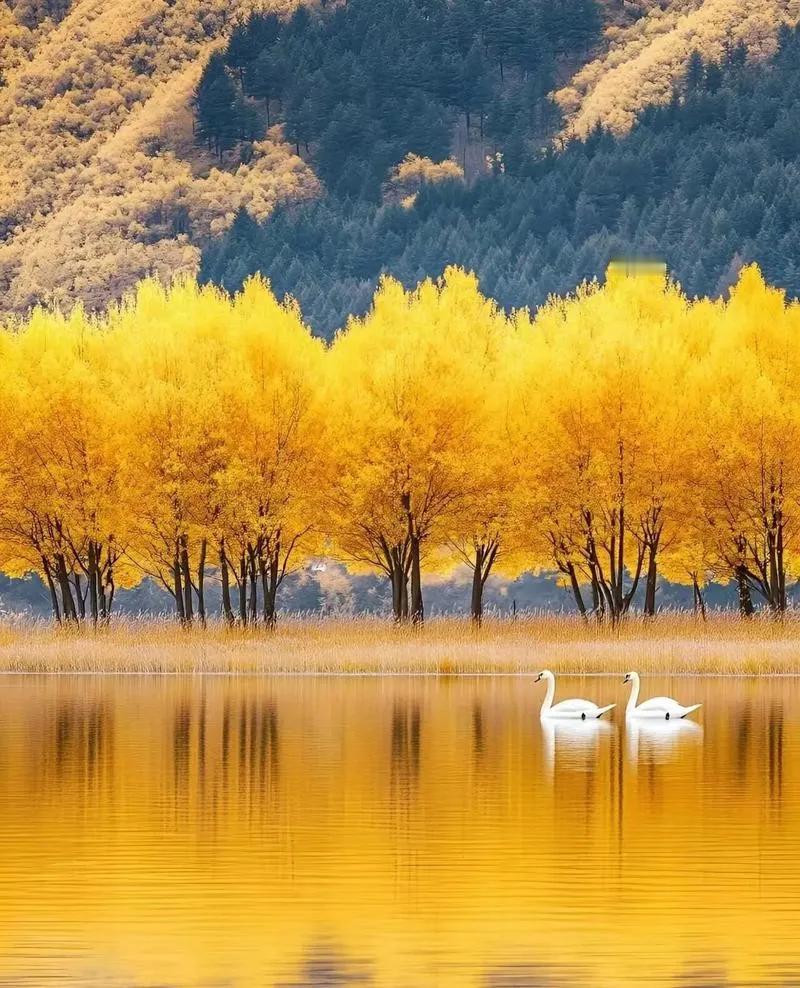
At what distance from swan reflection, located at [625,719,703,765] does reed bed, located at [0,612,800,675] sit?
13048mm

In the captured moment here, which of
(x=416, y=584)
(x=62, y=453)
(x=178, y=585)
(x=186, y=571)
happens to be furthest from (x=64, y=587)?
(x=416, y=584)

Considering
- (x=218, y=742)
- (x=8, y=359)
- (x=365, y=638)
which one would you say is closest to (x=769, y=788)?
(x=218, y=742)

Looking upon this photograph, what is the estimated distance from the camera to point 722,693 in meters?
42.8

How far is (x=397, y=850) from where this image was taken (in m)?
21.0

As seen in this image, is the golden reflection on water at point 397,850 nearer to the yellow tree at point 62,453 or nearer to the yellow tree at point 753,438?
the yellow tree at point 753,438

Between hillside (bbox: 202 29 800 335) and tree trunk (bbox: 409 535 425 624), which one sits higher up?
hillside (bbox: 202 29 800 335)

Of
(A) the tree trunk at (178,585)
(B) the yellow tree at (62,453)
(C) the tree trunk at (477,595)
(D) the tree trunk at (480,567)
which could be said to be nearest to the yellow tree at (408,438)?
(D) the tree trunk at (480,567)

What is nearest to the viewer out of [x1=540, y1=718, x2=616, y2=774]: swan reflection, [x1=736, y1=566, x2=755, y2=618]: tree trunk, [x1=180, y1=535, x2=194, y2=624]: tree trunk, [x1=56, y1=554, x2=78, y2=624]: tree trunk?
[x1=540, y1=718, x2=616, y2=774]: swan reflection

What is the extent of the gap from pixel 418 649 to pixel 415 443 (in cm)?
758

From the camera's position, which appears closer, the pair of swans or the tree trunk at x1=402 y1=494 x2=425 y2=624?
the pair of swans

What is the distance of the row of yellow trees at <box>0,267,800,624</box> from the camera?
185ft

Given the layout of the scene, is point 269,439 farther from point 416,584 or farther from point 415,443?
point 416,584

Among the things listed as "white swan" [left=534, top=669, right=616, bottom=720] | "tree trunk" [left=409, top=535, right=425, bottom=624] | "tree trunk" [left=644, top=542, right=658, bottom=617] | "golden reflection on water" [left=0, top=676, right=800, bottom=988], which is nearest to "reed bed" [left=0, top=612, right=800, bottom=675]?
"tree trunk" [left=644, top=542, right=658, bottom=617]

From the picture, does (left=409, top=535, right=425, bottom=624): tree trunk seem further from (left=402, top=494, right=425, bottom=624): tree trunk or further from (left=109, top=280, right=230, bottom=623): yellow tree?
(left=109, top=280, right=230, bottom=623): yellow tree
